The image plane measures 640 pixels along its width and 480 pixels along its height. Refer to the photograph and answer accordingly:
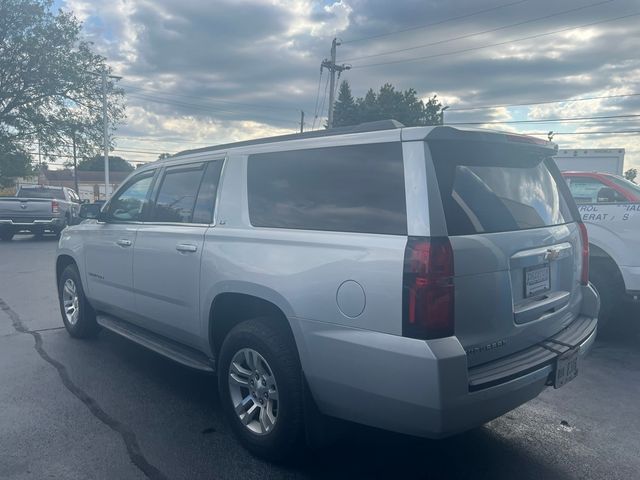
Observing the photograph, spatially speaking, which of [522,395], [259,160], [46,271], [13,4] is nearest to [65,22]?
[13,4]

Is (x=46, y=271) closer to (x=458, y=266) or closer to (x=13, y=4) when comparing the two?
(x=458, y=266)

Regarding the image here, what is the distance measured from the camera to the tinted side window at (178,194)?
421 cm

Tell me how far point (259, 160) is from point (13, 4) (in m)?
30.4

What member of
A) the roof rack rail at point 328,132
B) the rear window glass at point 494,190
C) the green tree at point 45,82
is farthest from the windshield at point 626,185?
the green tree at point 45,82

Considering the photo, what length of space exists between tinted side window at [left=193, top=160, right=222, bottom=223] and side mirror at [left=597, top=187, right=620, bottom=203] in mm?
4823

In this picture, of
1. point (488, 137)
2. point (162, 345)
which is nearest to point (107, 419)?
point (162, 345)

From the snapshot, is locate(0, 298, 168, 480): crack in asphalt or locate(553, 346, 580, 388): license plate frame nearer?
locate(553, 346, 580, 388): license plate frame

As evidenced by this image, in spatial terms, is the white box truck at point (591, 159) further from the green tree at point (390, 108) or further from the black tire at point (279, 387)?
the green tree at point (390, 108)

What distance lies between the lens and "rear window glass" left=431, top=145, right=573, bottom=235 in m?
2.76

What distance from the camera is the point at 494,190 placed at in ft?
10.2

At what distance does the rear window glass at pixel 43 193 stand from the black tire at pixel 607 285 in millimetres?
18763

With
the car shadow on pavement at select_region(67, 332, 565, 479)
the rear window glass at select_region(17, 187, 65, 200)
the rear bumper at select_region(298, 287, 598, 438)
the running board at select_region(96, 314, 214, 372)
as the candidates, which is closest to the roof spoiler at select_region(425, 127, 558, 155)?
the rear bumper at select_region(298, 287, 598, 438)

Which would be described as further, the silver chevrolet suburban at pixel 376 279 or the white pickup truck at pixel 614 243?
the white pickup truck at pixel 614 243

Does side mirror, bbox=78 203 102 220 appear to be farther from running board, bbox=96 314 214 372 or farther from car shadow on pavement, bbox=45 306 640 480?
car shadow on pavement, bbox=45 306 640 480
